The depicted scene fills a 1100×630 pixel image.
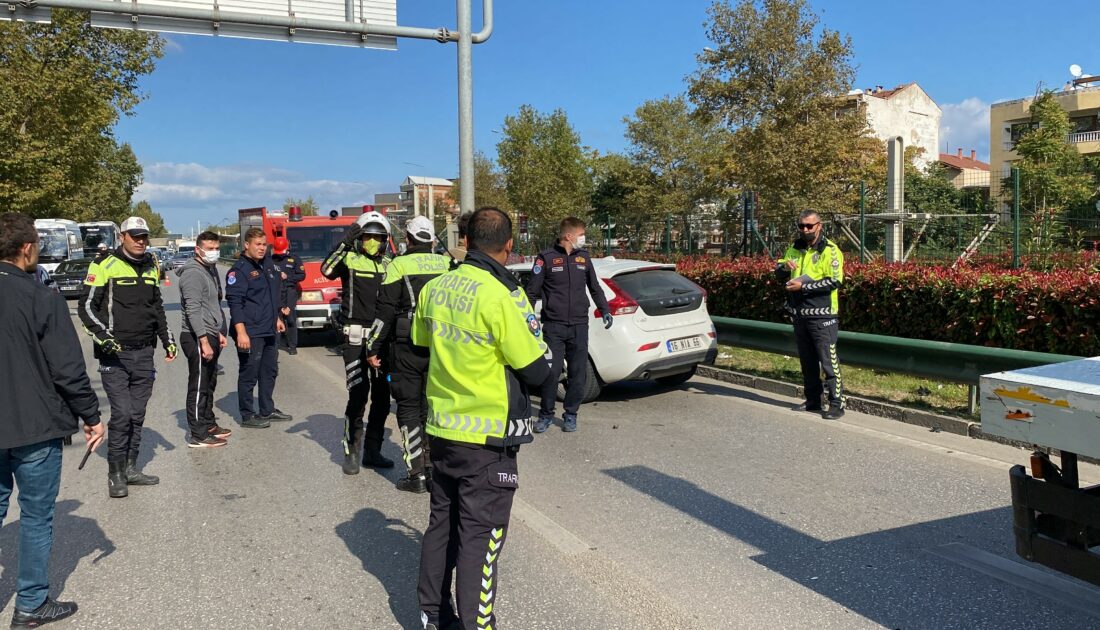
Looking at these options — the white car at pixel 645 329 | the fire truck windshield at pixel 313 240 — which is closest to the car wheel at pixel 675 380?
the white car at pixel 645 329

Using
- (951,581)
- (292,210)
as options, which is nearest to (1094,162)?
(292,210)

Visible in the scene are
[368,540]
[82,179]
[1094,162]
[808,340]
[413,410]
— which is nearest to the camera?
[368,540]

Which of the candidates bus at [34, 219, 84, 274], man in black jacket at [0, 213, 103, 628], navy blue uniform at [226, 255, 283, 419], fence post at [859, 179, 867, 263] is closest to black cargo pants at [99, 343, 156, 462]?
navy blue uniform at [226, 255, 283, 419]

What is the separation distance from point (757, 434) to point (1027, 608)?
3.45 metres

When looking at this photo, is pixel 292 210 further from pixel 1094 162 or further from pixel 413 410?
pixel 1094 162

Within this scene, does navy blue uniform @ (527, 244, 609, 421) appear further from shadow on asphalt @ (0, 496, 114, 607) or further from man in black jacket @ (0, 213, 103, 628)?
man in black jacket @ (0, 213, 103, 628)

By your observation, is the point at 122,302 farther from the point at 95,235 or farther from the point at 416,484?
the point at 95,235

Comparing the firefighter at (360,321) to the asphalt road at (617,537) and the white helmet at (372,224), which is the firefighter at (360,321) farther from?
the asphalt road at (617,537)

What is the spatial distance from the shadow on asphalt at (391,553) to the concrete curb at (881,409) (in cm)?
468

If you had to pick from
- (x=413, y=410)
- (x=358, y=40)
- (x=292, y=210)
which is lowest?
(x=413, y=410)

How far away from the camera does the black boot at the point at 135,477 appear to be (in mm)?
5859

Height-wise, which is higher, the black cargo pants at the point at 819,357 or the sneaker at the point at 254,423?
the black cargo pants at the point at 819,357

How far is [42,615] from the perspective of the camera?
3.64 metres

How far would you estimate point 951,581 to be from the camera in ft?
12.8
